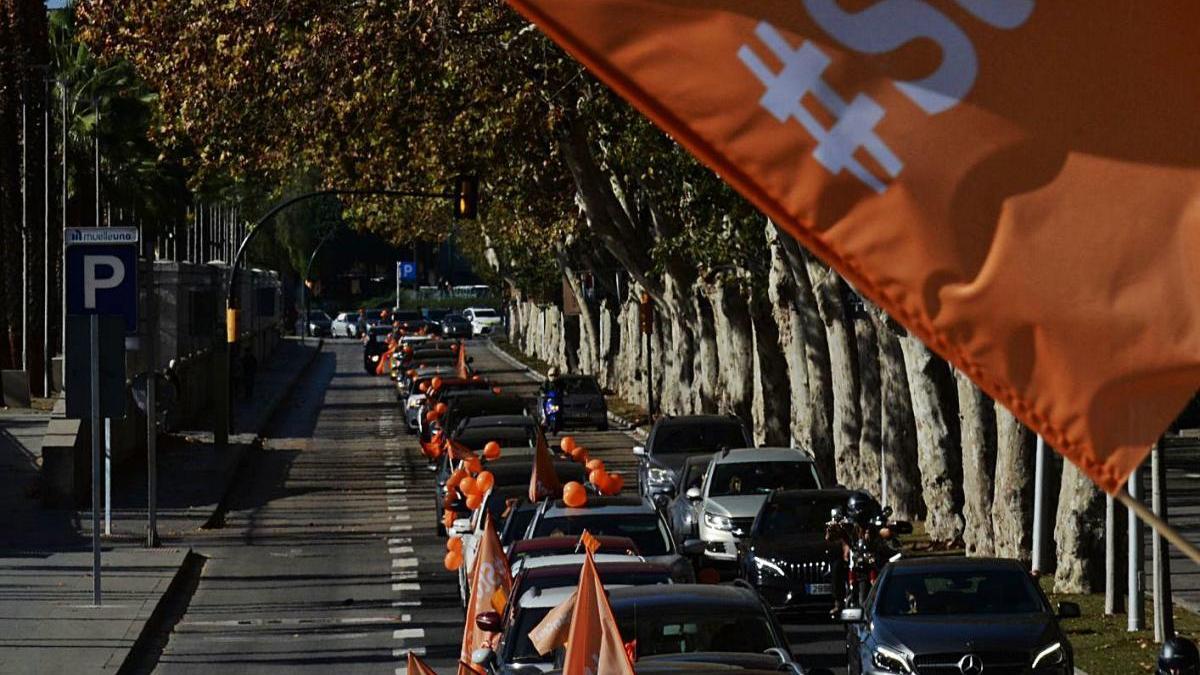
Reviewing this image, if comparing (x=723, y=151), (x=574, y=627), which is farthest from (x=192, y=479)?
(x=723, y=151)

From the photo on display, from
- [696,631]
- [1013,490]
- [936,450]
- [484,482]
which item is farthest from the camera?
[936,450]

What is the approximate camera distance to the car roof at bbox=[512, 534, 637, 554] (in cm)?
1947

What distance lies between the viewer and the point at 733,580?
74.2 ft

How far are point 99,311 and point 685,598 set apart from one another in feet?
43.8

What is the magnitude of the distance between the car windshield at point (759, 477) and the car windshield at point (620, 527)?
7.82m

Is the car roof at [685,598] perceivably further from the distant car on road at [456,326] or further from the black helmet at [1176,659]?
the distant car on road at [456,326]

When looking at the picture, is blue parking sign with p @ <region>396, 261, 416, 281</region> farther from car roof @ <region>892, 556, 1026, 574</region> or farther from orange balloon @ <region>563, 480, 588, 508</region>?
car roof @ <region>892, 556, 1026, 574</region>

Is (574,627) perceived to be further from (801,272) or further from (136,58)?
(801,272)

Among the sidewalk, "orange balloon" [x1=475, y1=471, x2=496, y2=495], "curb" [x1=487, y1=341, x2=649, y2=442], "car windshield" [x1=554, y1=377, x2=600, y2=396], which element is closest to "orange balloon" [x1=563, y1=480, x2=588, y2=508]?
"orange balloon" [x1=475, y1=471, x2=496, y2=495]

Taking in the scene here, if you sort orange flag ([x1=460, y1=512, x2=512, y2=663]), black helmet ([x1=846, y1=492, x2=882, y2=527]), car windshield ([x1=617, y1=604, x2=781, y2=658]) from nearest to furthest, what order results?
car windshield ([x1=617, y1=604, x2=781, y2=658])
orange flag ([x1=460, y1=512, x2=512, y2=663])
black helmet ([x1=846, y1=492, x2=882, y2=527])

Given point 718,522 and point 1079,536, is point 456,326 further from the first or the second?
point 1079,536

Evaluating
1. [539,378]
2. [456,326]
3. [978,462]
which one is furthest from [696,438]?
[456,326]

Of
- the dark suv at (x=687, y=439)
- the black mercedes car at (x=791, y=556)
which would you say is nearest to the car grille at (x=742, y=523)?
the black mercedes car at (x=791, y=556)

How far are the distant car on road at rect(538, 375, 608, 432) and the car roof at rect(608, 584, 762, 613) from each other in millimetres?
45351
